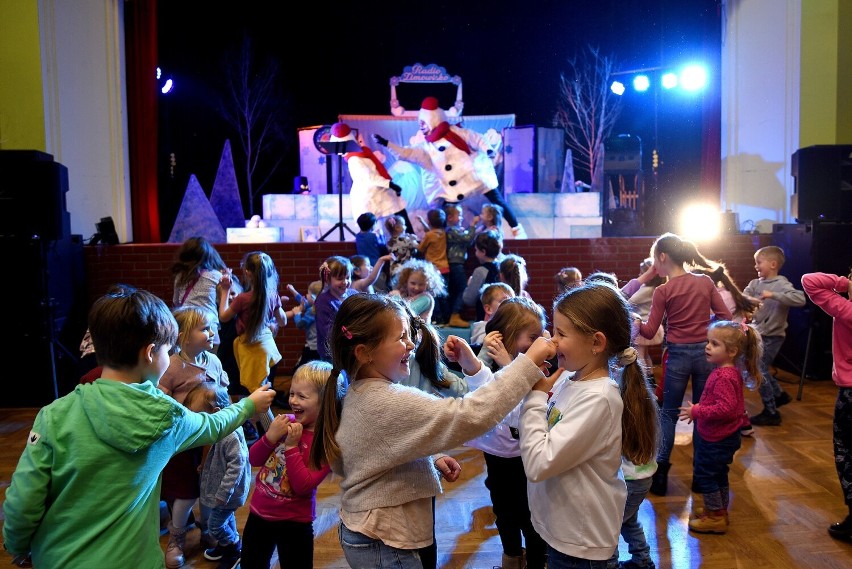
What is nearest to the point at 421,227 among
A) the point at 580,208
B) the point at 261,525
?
the point at 580,208

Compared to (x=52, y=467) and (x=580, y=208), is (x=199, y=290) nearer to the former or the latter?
(x=52, y=467)

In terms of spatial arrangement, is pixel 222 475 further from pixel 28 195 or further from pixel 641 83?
pixel 641 83

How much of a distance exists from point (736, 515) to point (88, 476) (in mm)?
2995

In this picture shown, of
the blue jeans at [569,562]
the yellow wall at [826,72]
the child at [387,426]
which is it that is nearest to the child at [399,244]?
the yellow wall at [826,72]

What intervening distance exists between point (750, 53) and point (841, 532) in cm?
623

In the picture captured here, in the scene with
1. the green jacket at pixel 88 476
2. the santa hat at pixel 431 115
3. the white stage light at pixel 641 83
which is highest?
the white stage light at pixel 641 83

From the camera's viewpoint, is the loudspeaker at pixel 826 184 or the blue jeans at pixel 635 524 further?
the loudspeaker at pixel 826 184

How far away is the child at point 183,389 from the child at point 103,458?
1.05m

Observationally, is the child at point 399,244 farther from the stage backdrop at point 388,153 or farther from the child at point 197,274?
the stage backdrop at point 388,153

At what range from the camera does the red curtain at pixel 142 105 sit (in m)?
8.43

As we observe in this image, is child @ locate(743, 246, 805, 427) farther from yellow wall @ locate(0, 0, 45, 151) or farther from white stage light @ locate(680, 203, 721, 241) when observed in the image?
yellow wall @ locate(0, 0, 45, 151)

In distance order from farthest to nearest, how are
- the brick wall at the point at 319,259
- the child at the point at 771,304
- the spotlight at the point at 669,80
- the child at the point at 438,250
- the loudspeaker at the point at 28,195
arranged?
the spotlight at the point at 669,80 → the brick wall at the point at 319,259 → the child at the point at 438,250 → the loudspeaker at the point at 28,195 → the child at the point at 771,304

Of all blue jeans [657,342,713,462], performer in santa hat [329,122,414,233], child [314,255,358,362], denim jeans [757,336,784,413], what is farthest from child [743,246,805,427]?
performer in santa hat [329,122,414,233]

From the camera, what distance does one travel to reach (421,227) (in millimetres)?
9602
